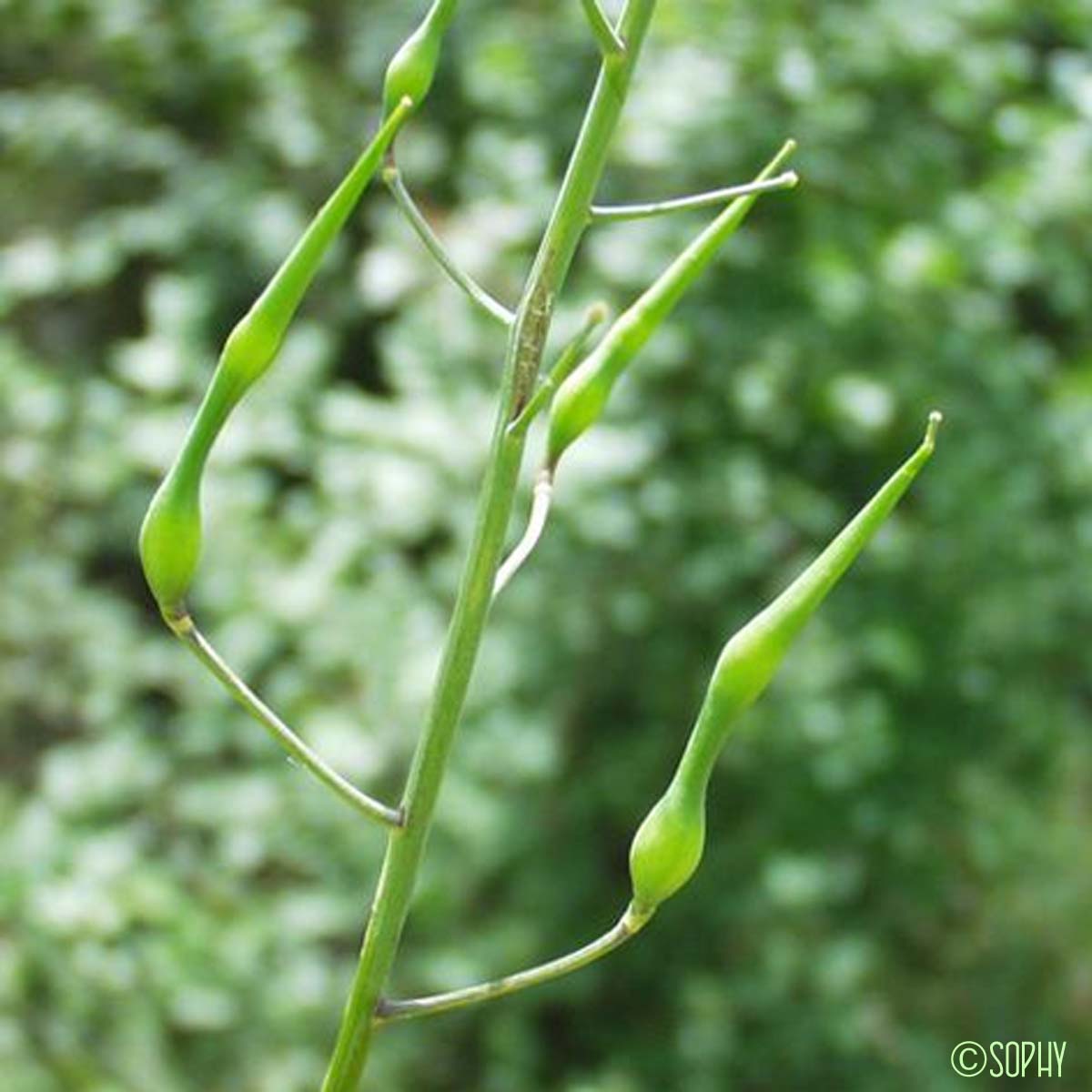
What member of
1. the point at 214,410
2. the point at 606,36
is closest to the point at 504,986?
the point at 214,410

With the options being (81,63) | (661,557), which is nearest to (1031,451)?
(661,557)

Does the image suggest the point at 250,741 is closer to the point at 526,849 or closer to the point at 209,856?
the point at 209,856

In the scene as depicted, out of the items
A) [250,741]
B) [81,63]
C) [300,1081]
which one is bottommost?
[300,1081]

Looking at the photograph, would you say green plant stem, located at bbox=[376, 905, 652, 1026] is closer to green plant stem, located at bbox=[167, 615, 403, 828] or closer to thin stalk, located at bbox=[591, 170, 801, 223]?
green plant stem, located at bbox=[167, 615, 403, 828]

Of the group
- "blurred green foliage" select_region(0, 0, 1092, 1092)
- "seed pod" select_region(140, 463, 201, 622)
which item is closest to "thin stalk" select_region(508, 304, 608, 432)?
"seed pod" select_region(140, 463, 201, 622)

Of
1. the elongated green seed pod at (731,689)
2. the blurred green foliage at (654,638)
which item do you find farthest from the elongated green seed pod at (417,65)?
the blurred green foliage at (654,638)

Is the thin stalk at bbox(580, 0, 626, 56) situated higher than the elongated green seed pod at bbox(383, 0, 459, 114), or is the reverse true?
the thin stalk at bbox(580, 0, 626, 56)
